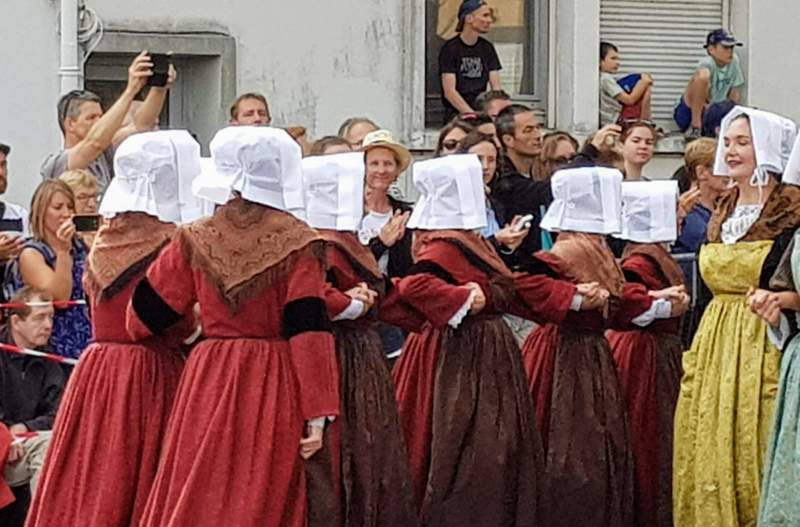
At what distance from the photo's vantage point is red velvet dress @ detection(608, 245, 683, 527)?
9.42 m

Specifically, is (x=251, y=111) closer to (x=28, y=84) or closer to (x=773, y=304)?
(x=28, y=84)

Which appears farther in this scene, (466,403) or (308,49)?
(308,49)

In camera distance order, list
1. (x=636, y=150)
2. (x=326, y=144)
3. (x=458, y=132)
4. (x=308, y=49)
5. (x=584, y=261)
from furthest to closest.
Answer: (x=308, y=49)
(x=636, y=150)
(x=458, y=132)
(x=326, y=144)
(x=584, y=261)

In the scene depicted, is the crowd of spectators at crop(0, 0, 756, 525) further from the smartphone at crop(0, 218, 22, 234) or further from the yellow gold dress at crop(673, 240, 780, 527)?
the yellow gold dress at crop(673, 240, 780, 527)

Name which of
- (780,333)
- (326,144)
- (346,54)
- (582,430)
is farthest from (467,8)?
(780,333)

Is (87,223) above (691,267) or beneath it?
above

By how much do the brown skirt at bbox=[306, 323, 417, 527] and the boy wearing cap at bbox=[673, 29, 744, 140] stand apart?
5.88 meters

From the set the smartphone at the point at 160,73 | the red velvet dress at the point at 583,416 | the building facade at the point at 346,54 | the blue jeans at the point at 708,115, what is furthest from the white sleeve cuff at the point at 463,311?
the blue jeans at the point at 708,115

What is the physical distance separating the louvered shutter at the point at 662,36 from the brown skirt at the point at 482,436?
17.7ft

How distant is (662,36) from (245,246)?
23.4 feet

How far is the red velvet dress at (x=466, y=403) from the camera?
8688 millimetres

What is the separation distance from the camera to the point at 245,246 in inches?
296

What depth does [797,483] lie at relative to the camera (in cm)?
767

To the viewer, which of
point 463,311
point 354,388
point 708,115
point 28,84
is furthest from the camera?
point 708,115
